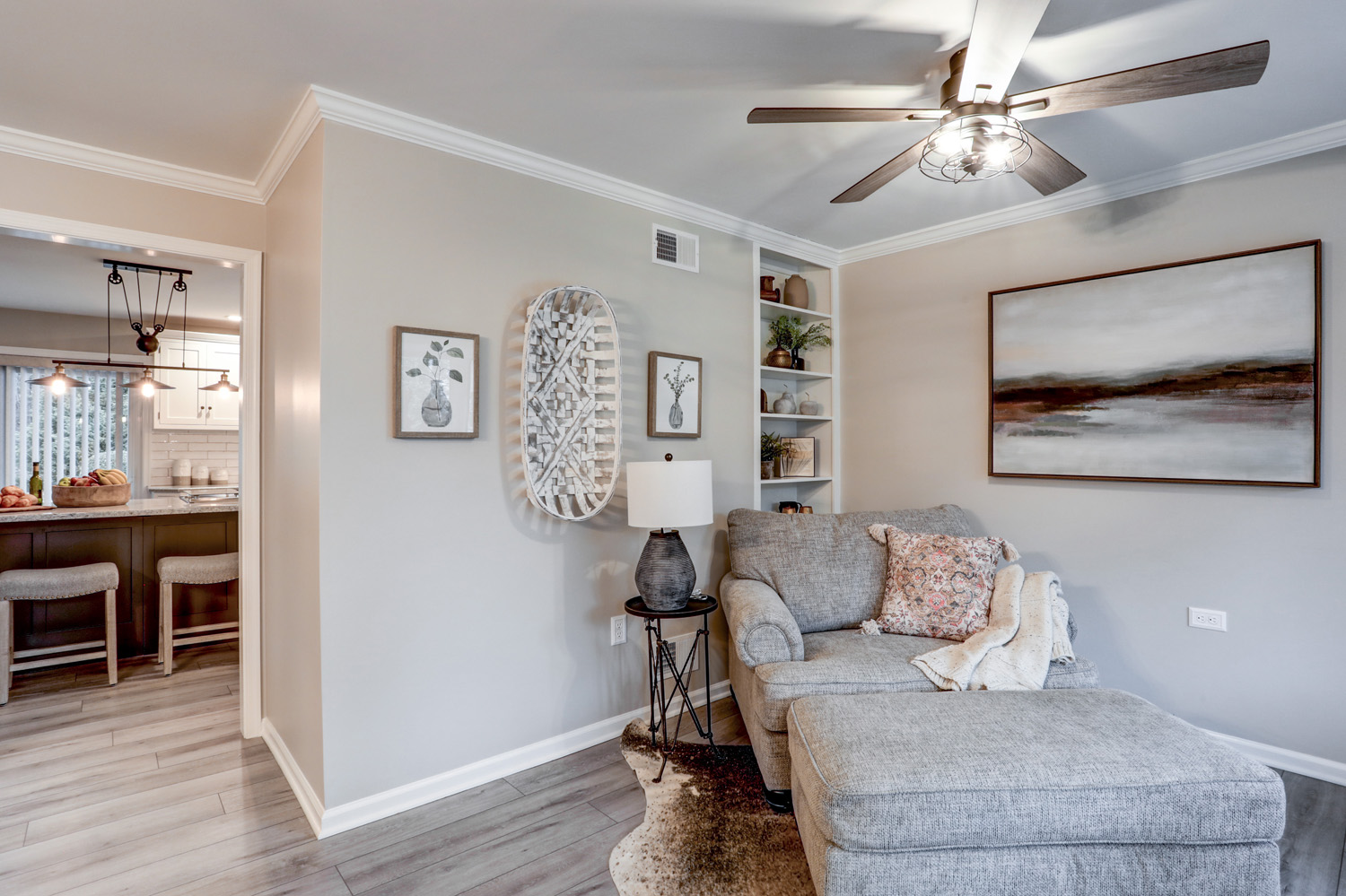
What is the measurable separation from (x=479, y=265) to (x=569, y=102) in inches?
26.9

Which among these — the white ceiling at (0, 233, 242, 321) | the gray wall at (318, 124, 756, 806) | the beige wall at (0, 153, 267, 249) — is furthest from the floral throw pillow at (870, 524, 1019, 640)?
the white ceiling at (0, 233, 242, 321)

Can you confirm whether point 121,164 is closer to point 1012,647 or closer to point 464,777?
point 464,777

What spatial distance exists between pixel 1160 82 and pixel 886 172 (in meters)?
0.74

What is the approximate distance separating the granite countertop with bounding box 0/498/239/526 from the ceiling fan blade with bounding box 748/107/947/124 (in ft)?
14.0

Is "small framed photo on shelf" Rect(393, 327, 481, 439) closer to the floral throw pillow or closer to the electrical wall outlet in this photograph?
the floral throw pillow

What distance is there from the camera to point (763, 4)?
1.80 metres

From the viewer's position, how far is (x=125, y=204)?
2676mm

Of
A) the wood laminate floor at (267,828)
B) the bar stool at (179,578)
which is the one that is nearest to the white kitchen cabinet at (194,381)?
the bar stool at (179,578)

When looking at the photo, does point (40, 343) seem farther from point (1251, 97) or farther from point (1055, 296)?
point (1251, 97)

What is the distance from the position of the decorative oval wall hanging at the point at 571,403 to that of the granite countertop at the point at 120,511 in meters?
2.99

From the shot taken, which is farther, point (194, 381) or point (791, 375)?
point (194, 381)

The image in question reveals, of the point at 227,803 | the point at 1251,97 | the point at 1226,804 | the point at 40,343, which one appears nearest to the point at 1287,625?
the point at 1226,804

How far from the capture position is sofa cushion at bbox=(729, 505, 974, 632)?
2.93m

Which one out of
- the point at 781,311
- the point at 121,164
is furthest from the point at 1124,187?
the point at 121,164
